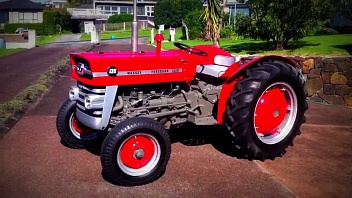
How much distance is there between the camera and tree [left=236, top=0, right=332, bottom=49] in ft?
36.3

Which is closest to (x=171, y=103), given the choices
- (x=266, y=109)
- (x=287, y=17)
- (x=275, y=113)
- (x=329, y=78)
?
(x=266, y=109)

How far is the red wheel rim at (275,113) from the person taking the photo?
15.5 feet

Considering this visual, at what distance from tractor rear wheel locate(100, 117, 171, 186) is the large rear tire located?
111 cm

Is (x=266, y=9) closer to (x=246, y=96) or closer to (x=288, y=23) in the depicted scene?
(x=288, y=23)

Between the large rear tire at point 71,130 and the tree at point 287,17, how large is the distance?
8.19 meters

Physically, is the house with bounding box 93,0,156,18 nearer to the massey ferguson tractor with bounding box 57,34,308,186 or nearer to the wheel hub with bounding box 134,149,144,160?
the massey ferguson tractor with bounding box 57,34,308,186

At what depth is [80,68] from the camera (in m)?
4.19

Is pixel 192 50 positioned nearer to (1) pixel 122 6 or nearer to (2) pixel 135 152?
(2) pixel 135 152

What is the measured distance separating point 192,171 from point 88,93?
1565 mm

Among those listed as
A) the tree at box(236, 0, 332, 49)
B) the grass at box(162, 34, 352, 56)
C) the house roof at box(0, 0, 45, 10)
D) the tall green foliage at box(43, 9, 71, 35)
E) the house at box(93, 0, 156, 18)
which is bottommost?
the grass at box(162, 34, 352, 56)

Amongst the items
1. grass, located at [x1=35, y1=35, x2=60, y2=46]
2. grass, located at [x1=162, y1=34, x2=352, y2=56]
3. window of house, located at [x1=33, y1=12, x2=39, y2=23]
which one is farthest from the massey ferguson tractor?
window of house, located at [x1=33, y1=12, x2=39, y2=23]

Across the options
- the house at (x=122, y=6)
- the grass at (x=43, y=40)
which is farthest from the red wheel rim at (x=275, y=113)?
the house at (x=122, y=6)

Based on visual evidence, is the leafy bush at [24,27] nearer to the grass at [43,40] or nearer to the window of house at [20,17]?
the grass at [43,40]

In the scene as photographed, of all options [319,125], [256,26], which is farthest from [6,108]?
[256,26]
